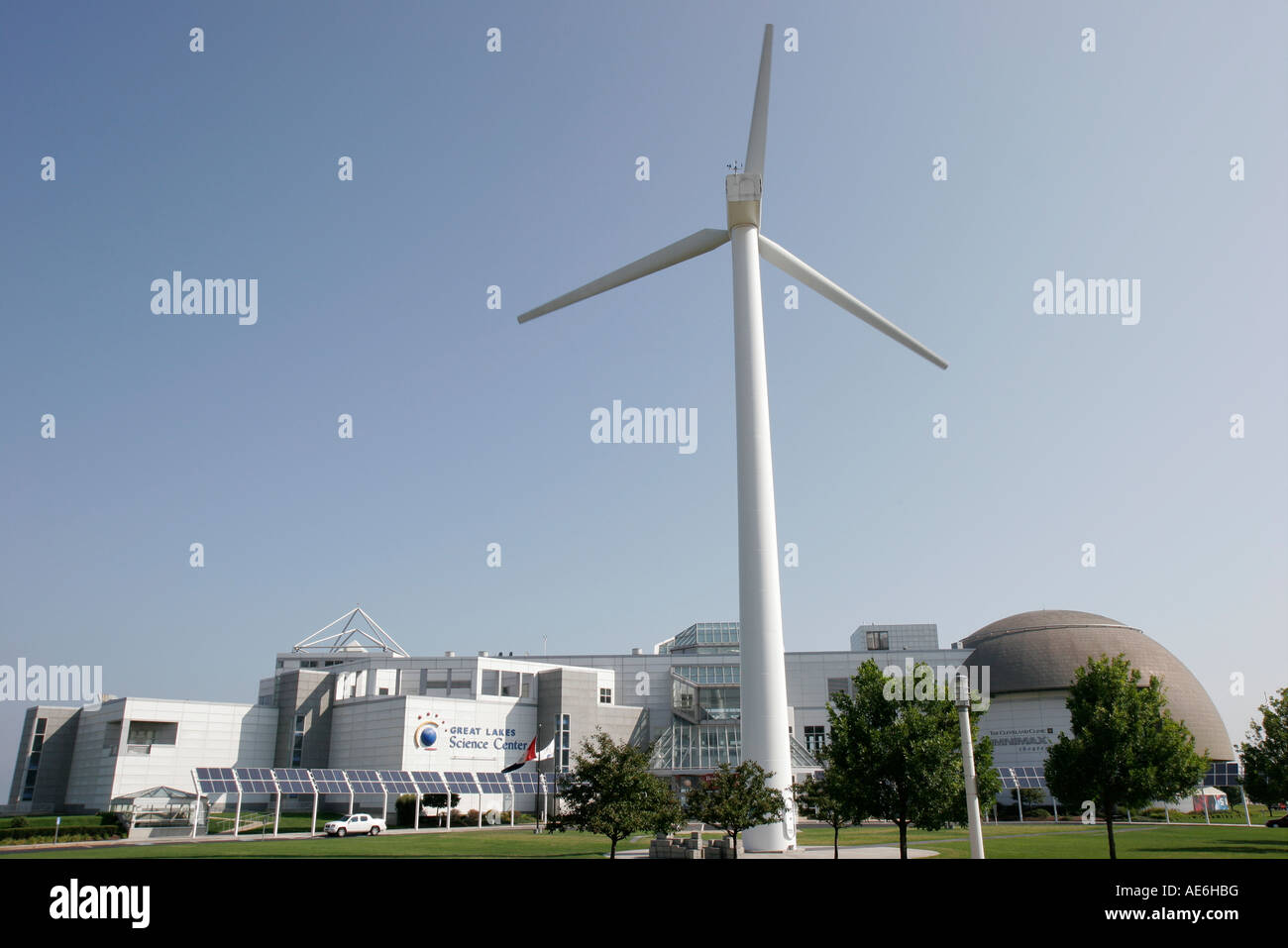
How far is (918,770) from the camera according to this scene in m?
34.9

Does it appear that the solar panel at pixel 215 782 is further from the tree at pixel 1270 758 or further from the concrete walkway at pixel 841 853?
the tree at pixel 1270 758

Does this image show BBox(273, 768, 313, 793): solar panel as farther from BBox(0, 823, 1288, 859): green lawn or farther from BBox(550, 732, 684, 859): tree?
BBox(550, 732, 684, 859): tree

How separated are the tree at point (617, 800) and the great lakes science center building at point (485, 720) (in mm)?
35331

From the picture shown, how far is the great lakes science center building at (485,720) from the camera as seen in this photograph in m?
82.0

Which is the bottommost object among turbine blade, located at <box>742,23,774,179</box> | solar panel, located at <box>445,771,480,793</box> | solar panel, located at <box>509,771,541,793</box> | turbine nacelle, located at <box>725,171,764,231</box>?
solar panel, located at <box>509,771,541,793</box>

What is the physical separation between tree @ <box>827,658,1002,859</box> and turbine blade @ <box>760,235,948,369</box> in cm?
2212

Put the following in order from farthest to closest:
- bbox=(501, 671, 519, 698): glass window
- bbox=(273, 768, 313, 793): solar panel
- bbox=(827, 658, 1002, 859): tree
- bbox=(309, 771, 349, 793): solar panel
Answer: bbox=(501, 671, 519, 698): glass window
bbox=(309, 771, 349, 793): solar panel
bbox=(273, 768, 313, 793): solar panel
bbox=(827, 658, 1002, 859): tree

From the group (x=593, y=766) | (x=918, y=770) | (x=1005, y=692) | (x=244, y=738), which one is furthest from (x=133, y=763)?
(x=1005, y=692)

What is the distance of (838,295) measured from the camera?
168 feet

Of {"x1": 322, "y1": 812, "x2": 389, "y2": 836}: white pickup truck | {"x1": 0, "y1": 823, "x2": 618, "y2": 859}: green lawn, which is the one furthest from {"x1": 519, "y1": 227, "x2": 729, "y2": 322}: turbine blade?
{"x1": 322, "y1": 812, "x2": 389, "y2": 836}: white pickup truck

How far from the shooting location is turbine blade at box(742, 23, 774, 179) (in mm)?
47031

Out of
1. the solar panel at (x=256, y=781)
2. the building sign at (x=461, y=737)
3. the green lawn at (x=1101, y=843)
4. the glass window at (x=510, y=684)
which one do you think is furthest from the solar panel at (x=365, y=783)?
the green lawn at (x=1101, y=843)

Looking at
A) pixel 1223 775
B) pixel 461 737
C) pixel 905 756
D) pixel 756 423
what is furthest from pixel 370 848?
pixel 1223 775
